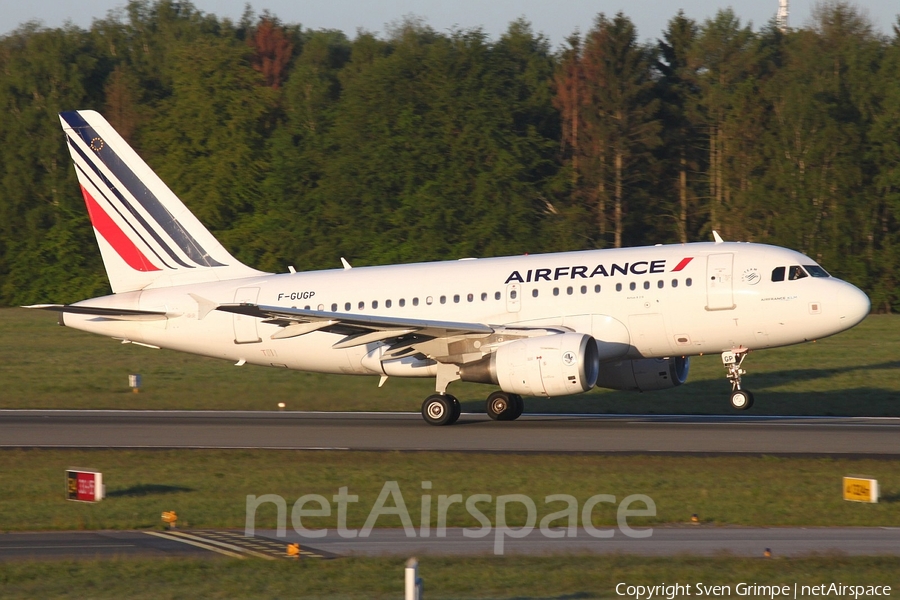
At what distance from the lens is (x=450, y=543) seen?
14.0 metres

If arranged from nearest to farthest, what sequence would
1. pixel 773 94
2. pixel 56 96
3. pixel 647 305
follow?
pixel 647 305
pixel 773 94
pixel 56 96

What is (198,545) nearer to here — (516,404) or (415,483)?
(415,483)

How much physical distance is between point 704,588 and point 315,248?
56.6 metres

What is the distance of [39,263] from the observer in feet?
231

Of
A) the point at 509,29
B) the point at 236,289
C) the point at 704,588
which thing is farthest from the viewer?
the point at 509,29

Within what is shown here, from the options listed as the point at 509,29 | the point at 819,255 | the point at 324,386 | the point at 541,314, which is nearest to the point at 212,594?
the point at 541,314

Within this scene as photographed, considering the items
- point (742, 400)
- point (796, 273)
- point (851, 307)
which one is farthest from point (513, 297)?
point (851, 307)

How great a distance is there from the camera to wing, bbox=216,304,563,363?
84.2ft

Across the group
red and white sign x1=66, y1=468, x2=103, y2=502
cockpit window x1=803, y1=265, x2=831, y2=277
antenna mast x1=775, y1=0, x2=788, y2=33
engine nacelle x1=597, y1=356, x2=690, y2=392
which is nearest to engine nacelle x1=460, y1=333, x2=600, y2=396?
engine nacelle x1=597, y1=356, x2=690, y2=392

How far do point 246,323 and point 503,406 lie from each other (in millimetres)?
6923

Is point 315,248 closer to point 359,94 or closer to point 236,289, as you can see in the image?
point 359,94

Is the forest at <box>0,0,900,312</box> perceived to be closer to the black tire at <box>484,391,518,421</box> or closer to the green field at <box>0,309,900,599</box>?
the green field at <box>0,309,900,599</box>

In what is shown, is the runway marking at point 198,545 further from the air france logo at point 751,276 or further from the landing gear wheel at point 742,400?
the air france logo at point 751,276

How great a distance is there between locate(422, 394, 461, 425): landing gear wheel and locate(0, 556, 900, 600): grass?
14138 millimetres
